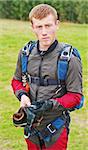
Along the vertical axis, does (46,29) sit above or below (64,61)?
above

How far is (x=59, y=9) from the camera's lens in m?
19.0

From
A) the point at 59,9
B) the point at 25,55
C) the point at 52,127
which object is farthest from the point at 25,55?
the point at 59,9

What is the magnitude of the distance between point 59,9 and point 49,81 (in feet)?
53.7

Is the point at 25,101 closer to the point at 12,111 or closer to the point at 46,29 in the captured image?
the point at 46,29

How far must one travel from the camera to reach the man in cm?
293

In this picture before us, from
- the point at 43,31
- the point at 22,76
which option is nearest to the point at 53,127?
the point at 22,76

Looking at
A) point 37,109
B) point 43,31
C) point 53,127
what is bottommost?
point 53,127

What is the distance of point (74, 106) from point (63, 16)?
55.6ft

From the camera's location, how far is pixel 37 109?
9.59ft

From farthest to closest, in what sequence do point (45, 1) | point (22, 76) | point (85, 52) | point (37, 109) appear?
point (45, 1)
point (85, 52)
point (22, 76)
point (37, 109)

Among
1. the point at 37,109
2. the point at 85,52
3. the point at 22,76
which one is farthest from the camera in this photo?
the point at 85,52

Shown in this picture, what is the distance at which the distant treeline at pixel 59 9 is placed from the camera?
1903cm

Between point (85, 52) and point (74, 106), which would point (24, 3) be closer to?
point (85, 52)

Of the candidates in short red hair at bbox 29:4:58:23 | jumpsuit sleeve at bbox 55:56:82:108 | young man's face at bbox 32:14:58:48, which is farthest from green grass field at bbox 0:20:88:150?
short red hair at bbox 29:4:58:23
